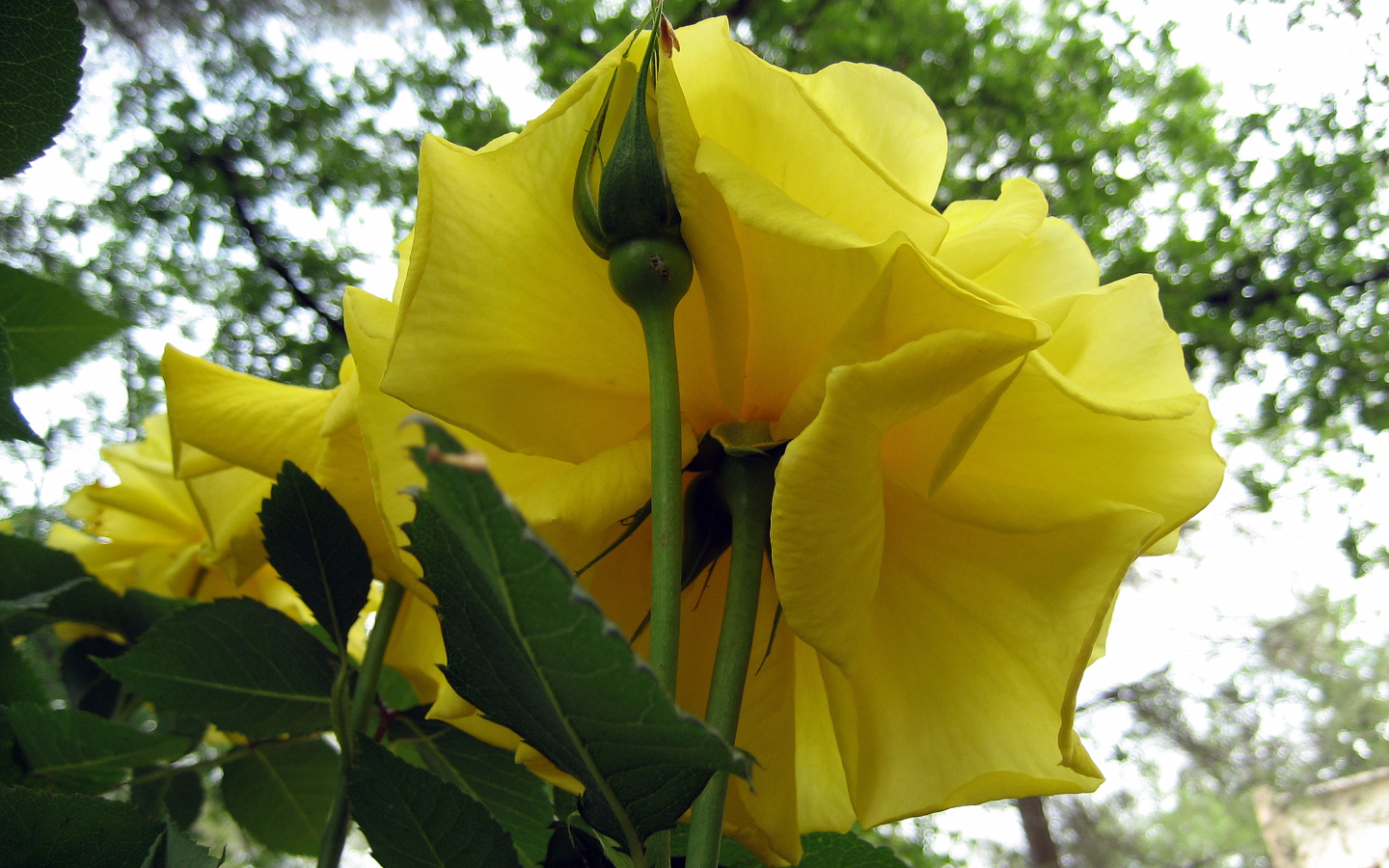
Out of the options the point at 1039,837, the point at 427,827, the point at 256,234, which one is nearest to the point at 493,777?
the point at 427,827

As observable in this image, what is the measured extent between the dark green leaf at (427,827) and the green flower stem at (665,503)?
0.04m

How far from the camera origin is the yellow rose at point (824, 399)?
198mm

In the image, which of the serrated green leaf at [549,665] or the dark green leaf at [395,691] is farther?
the dark green leaf at [395,691]

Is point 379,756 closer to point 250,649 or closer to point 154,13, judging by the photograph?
point 250,649

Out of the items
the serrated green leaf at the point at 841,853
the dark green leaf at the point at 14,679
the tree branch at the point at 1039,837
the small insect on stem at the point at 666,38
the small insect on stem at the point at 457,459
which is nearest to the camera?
the small insect on stem at the point at 457,459

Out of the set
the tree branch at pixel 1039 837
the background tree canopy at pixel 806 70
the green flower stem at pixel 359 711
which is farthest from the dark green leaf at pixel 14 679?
the tree branch at pixel 1039 837

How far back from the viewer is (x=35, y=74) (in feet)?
0.80

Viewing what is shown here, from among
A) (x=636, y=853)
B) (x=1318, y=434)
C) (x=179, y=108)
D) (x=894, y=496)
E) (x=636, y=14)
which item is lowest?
(x=636, y=853)

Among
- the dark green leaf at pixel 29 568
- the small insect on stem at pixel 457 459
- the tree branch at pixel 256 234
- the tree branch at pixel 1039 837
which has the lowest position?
the small insect on stem at pixel 457 459

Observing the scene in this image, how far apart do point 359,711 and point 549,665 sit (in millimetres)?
214

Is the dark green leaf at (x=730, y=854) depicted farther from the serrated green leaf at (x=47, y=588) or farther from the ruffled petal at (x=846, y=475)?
the serrated green leaf at (x=47, y=588)

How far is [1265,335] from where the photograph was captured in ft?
9.66

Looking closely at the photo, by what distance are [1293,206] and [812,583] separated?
3.51 m

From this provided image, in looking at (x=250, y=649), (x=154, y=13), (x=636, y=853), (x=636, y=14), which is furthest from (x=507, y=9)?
(x=636, y=853)
